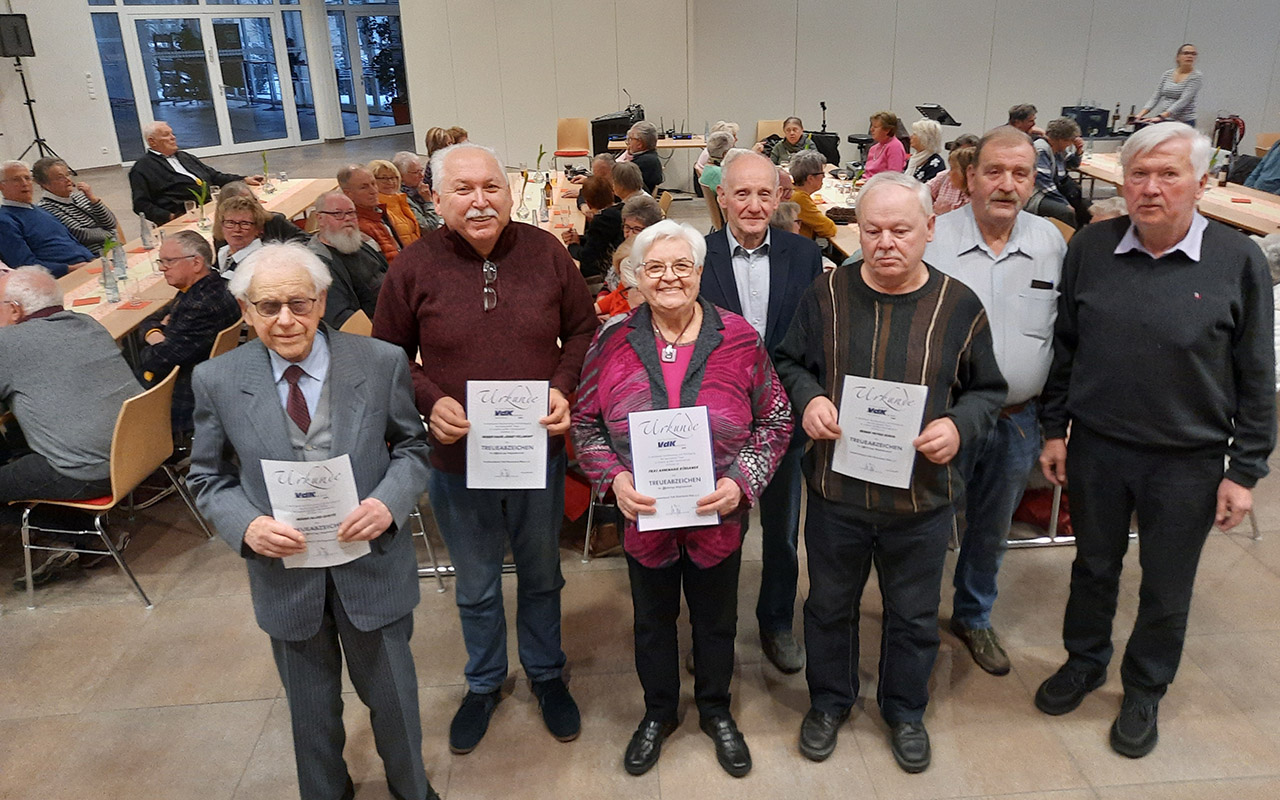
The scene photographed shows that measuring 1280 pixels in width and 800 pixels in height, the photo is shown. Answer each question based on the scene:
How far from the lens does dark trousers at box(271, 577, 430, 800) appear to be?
7.06 feet

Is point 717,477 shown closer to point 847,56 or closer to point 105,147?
point 847,56

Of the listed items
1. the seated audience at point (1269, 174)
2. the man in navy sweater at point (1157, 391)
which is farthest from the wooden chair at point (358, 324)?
the seated audience at point (1269, 174)

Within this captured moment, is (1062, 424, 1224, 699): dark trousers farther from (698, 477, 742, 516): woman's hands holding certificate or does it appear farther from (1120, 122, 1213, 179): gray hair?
(698, 477, 742, 516): woman's hands holding certificate

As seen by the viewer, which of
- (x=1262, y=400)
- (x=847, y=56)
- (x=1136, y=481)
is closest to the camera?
(x=1262, y=400)

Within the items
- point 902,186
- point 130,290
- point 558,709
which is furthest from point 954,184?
point 130,290

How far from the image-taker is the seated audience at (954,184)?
4.74 meters

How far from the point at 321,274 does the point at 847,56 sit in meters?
11.0

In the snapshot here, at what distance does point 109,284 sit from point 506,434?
3.54 meters

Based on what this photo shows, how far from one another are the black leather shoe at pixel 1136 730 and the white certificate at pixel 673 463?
4.78 feet

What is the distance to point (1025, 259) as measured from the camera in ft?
8.18

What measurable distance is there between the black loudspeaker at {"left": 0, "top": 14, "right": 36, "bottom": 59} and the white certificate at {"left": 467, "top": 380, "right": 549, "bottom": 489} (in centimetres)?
1233

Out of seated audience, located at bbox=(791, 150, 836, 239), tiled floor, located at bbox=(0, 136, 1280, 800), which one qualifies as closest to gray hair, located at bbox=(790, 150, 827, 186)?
seated audience, located at bbox=(791, 150, 836, 239)

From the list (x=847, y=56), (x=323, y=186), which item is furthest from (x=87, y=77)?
(x=847, y=56)

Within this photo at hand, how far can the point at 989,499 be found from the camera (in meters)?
2.86
